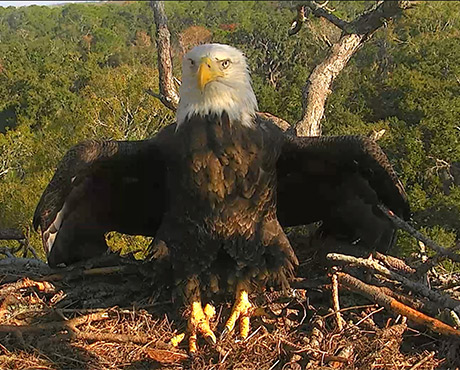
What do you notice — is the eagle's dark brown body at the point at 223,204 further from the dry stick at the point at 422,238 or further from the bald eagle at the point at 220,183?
the dry stick at the point at 422,238

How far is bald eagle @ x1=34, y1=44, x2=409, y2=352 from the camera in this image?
141 inches

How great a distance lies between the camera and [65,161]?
3.61 metres

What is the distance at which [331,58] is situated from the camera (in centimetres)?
593

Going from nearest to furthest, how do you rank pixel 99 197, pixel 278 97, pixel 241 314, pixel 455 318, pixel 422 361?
pixel 455 318
pixel 422 361
pixel 241 314
pixel 99 197
pixel 278 97

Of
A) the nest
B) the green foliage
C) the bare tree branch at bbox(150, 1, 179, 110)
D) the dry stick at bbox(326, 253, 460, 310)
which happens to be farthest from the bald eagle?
the green foliage

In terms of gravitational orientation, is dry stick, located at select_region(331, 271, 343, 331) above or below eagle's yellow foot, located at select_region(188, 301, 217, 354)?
above

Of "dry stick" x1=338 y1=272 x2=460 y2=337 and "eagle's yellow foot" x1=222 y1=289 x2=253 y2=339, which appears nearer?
"dry stick" x1=338 y1=272 x2=460 y2=337

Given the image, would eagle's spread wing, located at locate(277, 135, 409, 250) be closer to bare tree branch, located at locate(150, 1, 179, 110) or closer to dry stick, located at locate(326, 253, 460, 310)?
dry stick, located at locate(326, 253, 460, 310)

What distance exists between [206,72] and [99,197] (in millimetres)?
1293

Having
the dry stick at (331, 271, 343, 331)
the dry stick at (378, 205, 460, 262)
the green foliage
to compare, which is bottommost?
the green foliage

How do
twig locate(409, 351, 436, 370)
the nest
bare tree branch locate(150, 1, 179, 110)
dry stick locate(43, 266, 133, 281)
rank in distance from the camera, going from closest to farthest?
twig locate(409, 351, 436, 370)
the nest
dry stick locate(43, 266, 133, 281)
bare tree branch locate(150, 1, 179, 110)

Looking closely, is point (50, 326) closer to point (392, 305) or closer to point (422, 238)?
point (392, 305)

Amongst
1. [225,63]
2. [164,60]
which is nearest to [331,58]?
[164,60]

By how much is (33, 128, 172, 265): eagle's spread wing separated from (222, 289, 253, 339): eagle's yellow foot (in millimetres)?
949
